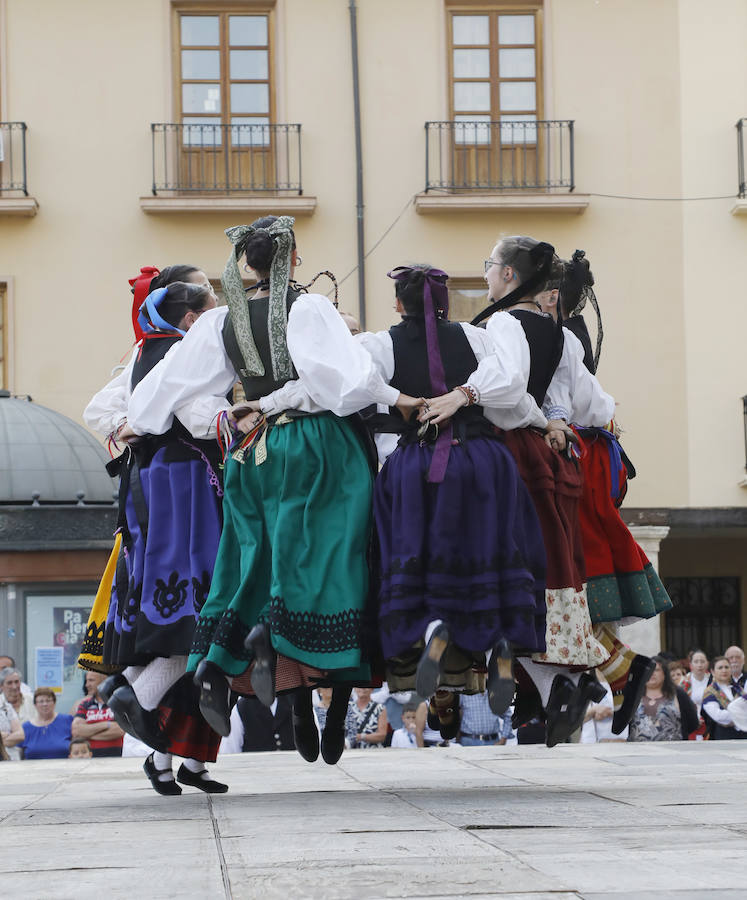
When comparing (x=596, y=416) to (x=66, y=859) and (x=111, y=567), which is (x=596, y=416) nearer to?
(x=111, y=567)

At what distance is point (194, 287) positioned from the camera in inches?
249

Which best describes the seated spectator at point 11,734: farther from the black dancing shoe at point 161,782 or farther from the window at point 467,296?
the window at point 467,296

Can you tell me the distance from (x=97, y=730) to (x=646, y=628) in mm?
8042

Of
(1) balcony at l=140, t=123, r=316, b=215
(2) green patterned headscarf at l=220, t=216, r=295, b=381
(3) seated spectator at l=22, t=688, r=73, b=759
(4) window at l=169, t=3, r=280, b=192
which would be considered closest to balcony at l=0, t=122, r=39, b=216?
(1) balcony at l=140, t=123, r=316, b=215

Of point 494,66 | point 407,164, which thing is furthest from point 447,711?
point 494,66

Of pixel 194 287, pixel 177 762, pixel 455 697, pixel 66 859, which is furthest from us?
pixel 177 762

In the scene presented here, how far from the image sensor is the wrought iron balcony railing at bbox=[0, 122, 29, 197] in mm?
17984

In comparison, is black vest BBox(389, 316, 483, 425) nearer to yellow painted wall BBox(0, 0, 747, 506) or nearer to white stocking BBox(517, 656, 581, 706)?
white stocking BBox(517, 656, 581, 706)

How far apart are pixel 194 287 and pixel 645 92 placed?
13.3 m

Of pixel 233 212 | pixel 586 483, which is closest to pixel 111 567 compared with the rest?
pixel 586 483

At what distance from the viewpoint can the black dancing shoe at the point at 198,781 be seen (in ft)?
19.2

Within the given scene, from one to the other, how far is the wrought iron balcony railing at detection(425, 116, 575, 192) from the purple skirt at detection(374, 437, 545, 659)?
42.6 ft

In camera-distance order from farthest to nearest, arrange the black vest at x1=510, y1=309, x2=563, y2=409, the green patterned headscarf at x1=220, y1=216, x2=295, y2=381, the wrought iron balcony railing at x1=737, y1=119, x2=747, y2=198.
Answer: the wrought iron balcony railing at x1=737, y1=119, x2=747, y2=198
the black vest at x1=510, y1=309, x2=563, y2=409
the green patterned headscarf at x1=220, y1=216, x2=295, y2=381

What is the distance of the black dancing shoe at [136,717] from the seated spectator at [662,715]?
5527 millimetres
